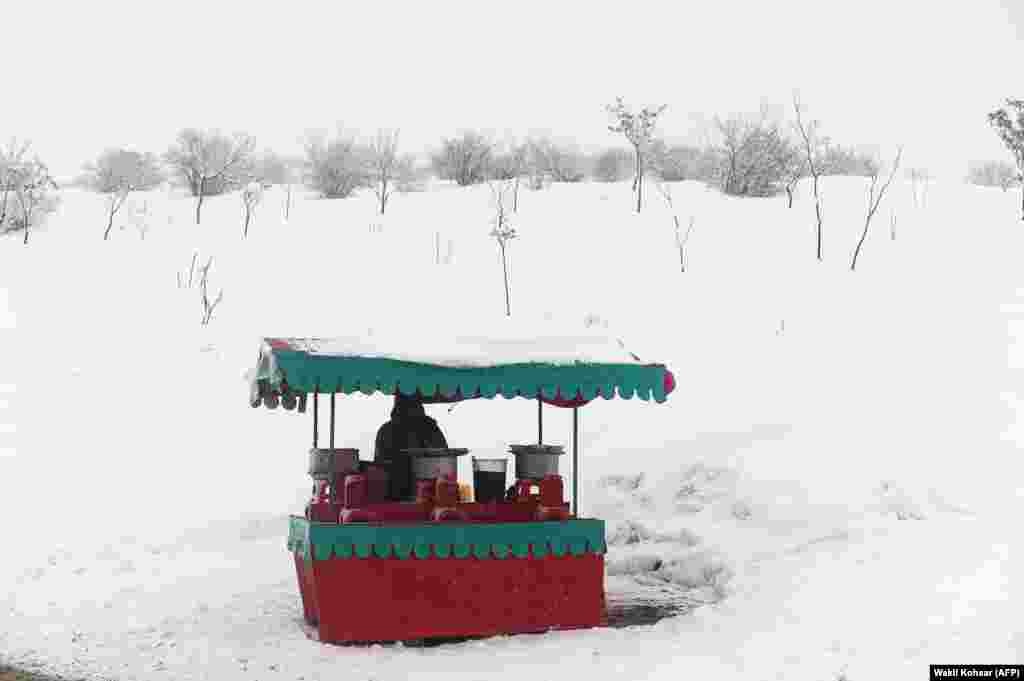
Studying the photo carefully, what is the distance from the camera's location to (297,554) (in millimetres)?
11180

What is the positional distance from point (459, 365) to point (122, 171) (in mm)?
55361

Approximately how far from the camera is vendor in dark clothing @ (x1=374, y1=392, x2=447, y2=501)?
36.3 feet

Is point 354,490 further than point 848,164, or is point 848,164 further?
point 848,164

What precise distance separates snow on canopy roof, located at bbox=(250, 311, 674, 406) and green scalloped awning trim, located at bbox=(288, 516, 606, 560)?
1.00 metres

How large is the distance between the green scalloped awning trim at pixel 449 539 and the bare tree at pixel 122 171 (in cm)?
5129

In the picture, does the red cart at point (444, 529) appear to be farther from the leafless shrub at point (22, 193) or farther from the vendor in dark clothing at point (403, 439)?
the leafless shrub at point (22, 193)

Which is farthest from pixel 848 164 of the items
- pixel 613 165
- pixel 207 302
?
pixel 207 302

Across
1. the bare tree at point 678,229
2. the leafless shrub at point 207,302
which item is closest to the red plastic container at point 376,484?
the leafless shrub at point 207,302

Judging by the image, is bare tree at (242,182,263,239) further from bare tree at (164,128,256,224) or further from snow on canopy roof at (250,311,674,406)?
snow on canopy roof at (250,311,674,406)

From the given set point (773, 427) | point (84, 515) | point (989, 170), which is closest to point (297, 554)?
point (84, 515)

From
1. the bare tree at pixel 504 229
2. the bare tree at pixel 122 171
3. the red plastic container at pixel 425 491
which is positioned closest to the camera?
the red plastic container at pixel 425 491

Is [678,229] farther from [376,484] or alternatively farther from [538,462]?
[376,484]

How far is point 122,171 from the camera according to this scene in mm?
62188

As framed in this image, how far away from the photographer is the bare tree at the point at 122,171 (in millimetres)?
61034
